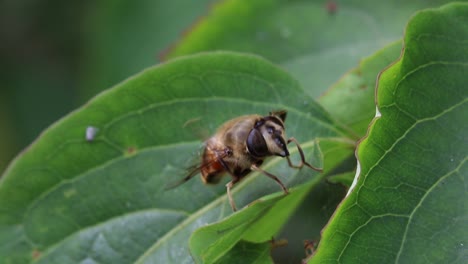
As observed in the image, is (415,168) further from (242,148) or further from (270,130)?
(242,148)

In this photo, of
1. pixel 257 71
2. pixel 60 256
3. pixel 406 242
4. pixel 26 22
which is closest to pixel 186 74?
pixel 257 71

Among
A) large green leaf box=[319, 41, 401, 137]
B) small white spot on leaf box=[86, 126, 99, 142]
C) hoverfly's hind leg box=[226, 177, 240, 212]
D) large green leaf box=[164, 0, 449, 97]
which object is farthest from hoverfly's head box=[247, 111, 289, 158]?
large green leaf box=[164, 0, 449, 97]

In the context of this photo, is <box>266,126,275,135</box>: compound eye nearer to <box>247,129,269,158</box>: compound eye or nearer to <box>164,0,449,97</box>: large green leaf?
<box>247,129,269,158</box>: compound eye

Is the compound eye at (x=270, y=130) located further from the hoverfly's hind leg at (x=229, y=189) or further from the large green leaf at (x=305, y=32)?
the large green leaf at (x=305, y=32)

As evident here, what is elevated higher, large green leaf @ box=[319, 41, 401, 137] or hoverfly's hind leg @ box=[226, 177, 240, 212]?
large green leaf @ box=[319, 41, 401, 137]

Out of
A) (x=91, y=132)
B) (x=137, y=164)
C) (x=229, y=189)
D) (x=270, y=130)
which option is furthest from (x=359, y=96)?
(x=91, y=132)

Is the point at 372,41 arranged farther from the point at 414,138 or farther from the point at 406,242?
the point at 406,242
